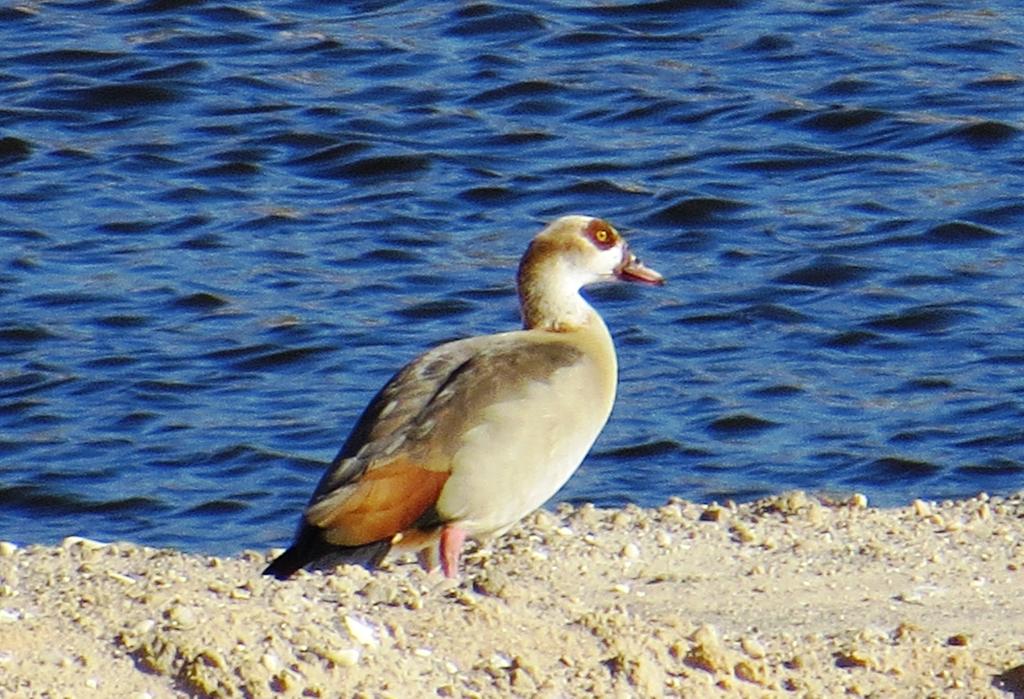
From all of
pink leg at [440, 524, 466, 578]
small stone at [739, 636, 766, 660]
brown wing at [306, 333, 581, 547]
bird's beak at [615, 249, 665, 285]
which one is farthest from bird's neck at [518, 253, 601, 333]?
small stone at [739, 636, 766, 660]

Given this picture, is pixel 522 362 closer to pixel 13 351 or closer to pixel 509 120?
pixel 13 351

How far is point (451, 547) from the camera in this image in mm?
7219

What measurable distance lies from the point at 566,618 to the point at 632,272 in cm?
274

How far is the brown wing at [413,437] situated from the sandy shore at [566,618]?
0.62 ft

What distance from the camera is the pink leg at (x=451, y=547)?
7176 mm

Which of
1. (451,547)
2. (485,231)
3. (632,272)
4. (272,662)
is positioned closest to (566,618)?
(272,662)

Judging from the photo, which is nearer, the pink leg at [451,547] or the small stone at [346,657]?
the small stone at [346,657]

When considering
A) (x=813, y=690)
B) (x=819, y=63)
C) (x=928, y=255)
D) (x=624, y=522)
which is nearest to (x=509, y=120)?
(x=819, y=63)

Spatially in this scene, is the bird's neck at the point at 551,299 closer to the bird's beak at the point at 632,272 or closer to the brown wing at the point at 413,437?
the bird's beak at the point at 632,272

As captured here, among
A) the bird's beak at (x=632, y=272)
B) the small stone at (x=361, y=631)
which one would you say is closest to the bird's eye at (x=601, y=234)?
the bird's beak at (x=632, y=272)

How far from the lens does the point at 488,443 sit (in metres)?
7.22

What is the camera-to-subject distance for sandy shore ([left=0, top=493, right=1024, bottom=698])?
565cm

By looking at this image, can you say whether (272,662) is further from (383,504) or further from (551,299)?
(551,299)

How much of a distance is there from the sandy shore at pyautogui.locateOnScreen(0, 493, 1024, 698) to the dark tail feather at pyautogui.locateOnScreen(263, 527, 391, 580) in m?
0.08
